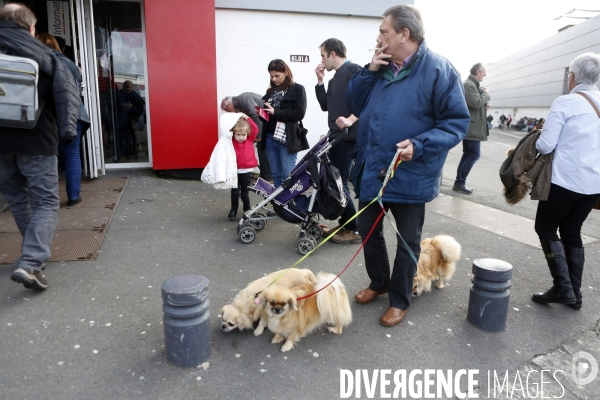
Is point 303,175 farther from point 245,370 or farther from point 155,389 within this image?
point 155,389

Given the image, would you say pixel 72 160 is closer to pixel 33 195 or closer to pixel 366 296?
pixel 33 195

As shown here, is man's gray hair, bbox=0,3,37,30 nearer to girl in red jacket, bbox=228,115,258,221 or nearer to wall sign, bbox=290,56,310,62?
girl in red jacket, bbox=228,115,258,221

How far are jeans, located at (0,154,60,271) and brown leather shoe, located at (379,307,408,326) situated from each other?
9.03 ft

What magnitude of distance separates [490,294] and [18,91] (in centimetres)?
385

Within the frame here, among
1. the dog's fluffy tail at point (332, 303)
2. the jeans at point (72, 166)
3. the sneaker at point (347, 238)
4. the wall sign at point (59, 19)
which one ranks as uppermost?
the wall sign at point (59, 19)

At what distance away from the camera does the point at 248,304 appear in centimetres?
312

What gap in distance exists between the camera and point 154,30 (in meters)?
7.22

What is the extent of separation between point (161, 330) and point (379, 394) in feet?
5.21

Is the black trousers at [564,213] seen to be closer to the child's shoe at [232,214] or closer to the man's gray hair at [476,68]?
the child's shoe at [232,214]

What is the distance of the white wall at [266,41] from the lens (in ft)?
26.0

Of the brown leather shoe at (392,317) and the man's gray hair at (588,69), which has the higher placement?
the man's gray hair at (588,69)

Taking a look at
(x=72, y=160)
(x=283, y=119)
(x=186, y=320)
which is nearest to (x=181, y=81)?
(x=72, y=160)

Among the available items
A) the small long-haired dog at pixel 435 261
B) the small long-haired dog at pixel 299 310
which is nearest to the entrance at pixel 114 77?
the small long-haired dog at pixel 299 310

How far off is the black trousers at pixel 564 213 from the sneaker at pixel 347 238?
194 cm
